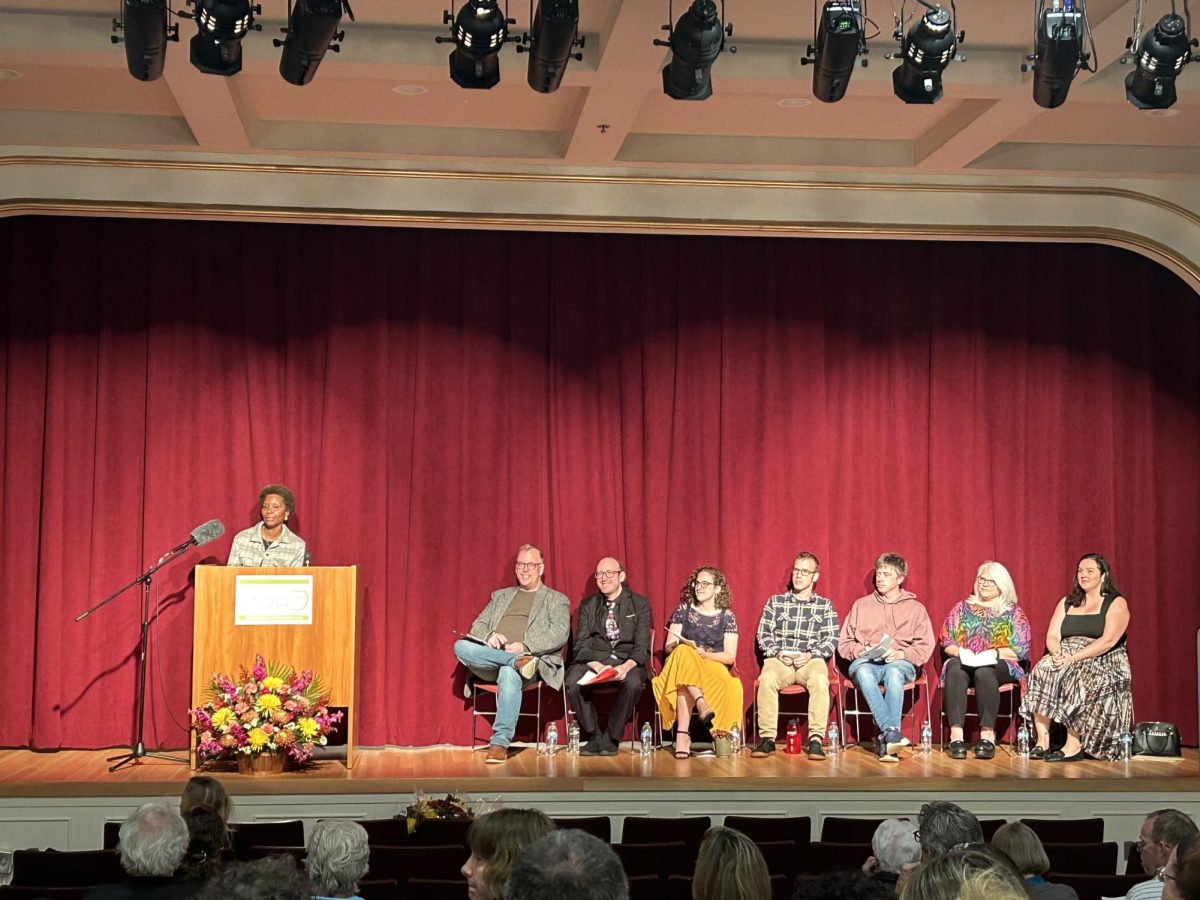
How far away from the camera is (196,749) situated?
760cm

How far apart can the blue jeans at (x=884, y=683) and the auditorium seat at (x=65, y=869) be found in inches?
191

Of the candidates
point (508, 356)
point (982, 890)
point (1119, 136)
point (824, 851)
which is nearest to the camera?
point (982, 890)

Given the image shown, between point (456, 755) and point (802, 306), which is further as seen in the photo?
point (802, 306)

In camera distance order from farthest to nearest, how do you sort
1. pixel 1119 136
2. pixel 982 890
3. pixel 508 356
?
pixel 508 356, pixel 1119 136, pixel 982 890

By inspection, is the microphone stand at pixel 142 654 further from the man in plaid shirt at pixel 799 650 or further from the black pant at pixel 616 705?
the man in plaid shirt at pixel 799 650

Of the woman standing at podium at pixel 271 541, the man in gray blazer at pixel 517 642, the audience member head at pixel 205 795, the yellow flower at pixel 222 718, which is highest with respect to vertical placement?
the woman standing at podium at pixel 271 541

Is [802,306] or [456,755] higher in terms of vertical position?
[802,306]

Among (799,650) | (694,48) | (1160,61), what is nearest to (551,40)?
(694,48)

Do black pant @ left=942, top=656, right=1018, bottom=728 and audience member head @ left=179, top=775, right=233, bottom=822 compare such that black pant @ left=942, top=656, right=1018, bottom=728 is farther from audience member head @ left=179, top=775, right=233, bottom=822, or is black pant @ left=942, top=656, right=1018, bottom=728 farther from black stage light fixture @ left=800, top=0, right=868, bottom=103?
audience member head @ left=179, top=775, right=233, bottom=822

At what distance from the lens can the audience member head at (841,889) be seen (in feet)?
8.45

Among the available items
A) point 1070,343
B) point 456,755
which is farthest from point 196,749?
point 1070,343

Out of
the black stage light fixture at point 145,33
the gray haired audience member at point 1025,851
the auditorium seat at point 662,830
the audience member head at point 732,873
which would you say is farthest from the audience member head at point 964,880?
the black stage light fixture at point 145,33

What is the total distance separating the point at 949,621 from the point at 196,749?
4399mm

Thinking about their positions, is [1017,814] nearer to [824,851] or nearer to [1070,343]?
[824,851]
